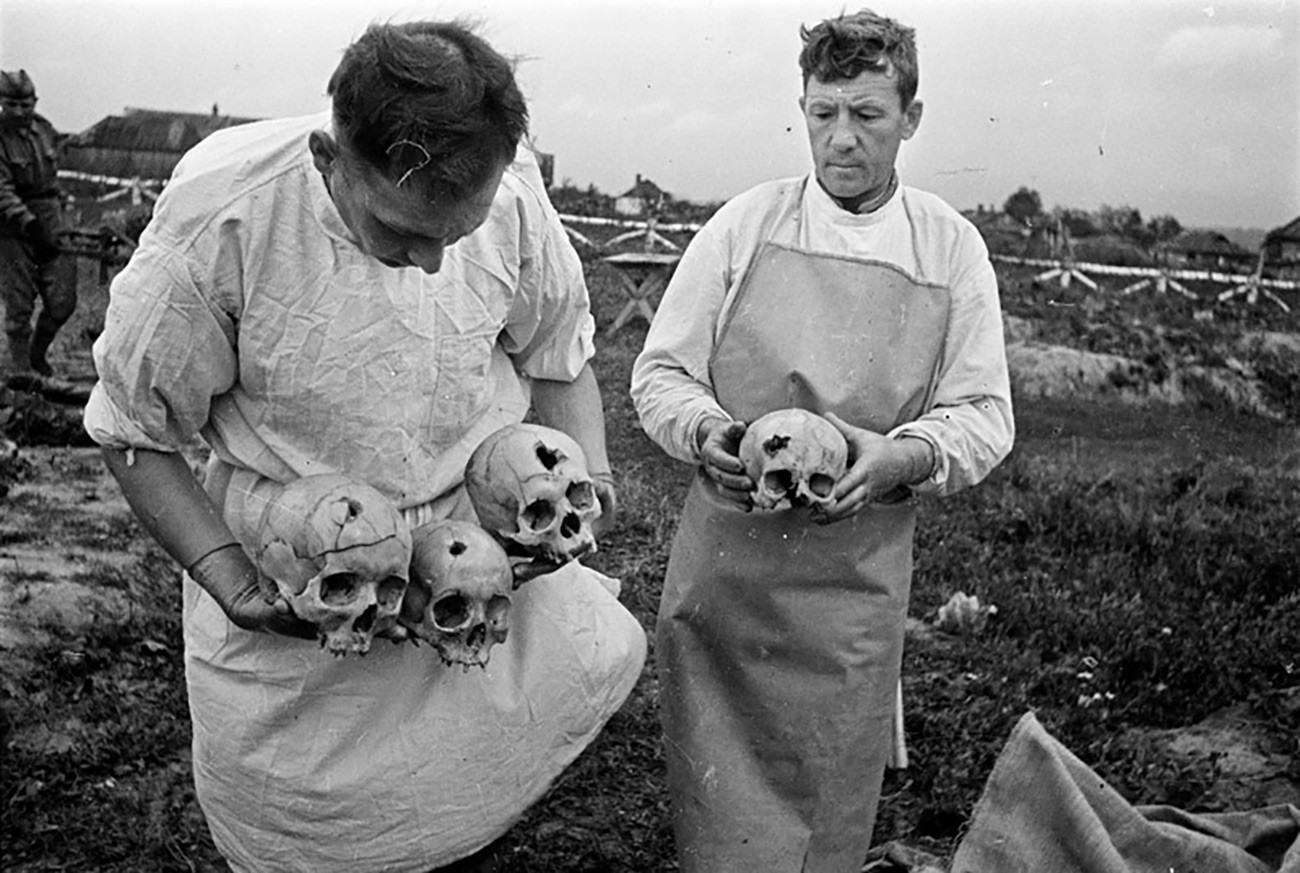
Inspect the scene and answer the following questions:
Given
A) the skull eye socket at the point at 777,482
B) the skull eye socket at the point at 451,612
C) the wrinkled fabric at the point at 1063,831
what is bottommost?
the wrinkled fabric at the point at 1063,831

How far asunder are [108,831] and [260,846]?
4.75ft

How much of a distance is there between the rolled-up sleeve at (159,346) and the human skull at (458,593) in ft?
1.51

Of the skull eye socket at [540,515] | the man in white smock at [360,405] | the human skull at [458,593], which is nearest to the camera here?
the man in white smock at [360,405]

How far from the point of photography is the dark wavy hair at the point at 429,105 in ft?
6.22

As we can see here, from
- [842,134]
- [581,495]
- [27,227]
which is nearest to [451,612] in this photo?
[581,495]

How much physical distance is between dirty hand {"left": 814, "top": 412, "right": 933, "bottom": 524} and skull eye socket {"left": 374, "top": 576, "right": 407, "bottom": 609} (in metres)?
0.90

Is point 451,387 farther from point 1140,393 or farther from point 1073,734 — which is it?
point 1140,393

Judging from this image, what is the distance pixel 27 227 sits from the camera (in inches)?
374

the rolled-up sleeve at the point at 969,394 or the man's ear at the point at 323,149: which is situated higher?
the man's ear at the point at 323,149

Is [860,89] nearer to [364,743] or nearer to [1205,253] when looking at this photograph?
[364,743]

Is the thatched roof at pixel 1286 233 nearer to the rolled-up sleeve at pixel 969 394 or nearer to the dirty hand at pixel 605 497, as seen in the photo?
the rolled-up sleeve at pixel 969 394

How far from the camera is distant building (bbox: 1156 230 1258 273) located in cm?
1650

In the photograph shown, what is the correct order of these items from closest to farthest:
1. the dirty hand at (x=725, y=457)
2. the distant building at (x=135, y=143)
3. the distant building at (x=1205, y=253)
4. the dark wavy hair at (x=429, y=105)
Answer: the dark wavy hair at (x=429, y=105), the dirty hand at (x=725, y=457), the distant building at (x=1205, y=253), the distant building at (x=135, y=143)

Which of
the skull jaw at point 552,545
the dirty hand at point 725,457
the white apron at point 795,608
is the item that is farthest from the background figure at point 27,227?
the skull jaw at point 552,545
